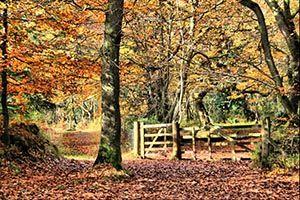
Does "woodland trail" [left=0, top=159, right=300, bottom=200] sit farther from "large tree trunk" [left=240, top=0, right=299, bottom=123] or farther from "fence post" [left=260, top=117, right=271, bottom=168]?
"large tree trunk" [left=240, top=0, right=299, bottom=123]

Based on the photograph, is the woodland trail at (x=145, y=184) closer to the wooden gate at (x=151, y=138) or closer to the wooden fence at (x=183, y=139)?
the wooden fence at (x=183, y=139)

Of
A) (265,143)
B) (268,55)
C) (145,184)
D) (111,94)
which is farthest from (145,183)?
(265,143)

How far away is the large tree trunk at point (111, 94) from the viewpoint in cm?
1064

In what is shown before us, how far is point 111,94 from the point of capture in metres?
10.8

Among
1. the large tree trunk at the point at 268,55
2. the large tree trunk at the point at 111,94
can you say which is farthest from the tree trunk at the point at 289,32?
the large tree trunk at the point at 111,94

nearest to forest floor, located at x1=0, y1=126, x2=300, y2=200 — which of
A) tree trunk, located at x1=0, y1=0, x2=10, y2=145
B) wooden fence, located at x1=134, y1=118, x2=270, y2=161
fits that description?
tree trunk, located at x1=0, y1=0, x2=10, y2=145

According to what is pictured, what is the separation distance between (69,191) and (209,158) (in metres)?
9.27

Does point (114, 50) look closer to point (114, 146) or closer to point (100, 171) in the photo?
point (114, 146)

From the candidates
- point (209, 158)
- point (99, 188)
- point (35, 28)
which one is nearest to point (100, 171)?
point (99, 188)

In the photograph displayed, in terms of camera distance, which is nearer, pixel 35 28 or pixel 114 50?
pixel 114 50

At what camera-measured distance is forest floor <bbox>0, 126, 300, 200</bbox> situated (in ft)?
26.6

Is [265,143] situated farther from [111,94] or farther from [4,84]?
[4,84]

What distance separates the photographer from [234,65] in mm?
18141

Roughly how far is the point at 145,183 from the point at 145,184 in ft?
0.49
